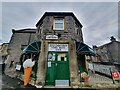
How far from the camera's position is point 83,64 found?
12141 millimetres

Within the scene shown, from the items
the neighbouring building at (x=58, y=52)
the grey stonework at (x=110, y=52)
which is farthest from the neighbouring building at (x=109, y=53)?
the neighbouring building at (x=58, y=52)

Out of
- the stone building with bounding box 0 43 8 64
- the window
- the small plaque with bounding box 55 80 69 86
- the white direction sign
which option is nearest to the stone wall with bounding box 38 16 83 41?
the window

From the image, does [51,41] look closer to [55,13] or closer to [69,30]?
[69,30]

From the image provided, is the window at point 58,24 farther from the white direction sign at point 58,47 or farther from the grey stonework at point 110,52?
the grey stonework at point 110,52

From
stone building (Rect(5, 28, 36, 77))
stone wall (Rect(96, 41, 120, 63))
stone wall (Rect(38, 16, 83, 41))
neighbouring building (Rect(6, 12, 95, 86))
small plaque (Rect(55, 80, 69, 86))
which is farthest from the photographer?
stone wall (Rect(96, 41, 120, 63))

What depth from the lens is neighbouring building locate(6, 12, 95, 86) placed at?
9.97 m

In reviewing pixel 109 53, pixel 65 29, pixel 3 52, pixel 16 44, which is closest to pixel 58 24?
pixel 65 29

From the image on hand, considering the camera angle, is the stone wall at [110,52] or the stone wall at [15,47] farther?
the stone wall at [110,52]

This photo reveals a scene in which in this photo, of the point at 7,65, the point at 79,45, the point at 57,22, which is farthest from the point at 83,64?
Result: the point at 7,65

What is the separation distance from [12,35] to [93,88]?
15.0m

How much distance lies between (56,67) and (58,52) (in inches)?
55.0

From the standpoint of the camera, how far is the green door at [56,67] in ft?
33.0

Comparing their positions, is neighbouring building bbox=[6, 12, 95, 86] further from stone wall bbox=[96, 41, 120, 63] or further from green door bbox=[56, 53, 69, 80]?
stone wall bbox=[96, 41, 120, 63]

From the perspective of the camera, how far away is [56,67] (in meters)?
10.4
